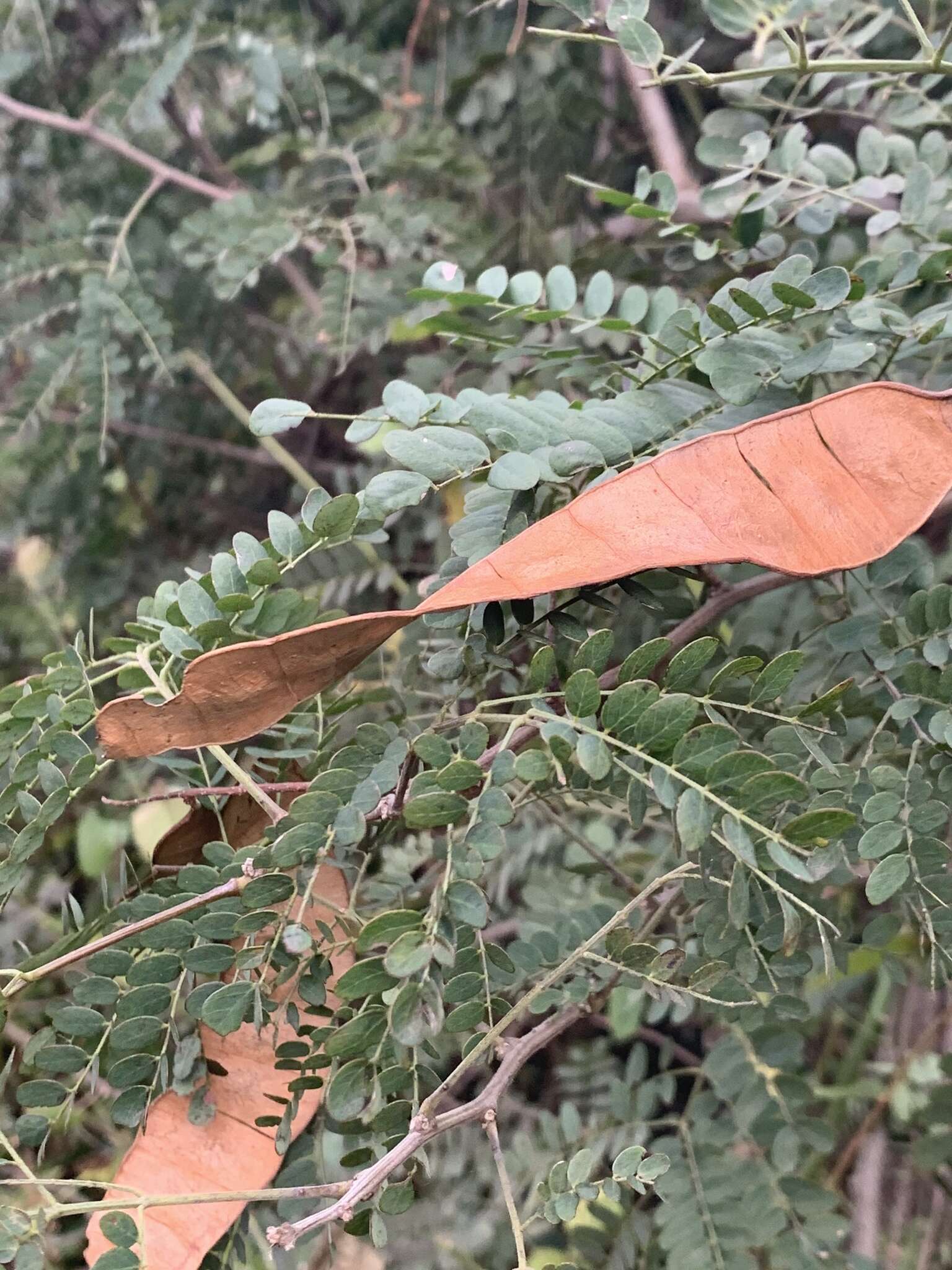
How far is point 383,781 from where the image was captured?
35cm

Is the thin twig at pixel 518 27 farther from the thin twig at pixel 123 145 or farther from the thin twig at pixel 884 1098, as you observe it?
the thin twig at pixel 884 1098

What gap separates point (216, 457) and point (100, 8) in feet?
1.64

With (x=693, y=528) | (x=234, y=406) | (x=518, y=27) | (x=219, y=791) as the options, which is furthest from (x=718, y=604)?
(x=234, y=406)

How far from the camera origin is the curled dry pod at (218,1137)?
0.37 metres

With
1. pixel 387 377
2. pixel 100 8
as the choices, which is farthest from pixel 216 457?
pixel 100 8

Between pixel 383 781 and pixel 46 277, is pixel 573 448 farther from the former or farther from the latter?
pixel 46 277

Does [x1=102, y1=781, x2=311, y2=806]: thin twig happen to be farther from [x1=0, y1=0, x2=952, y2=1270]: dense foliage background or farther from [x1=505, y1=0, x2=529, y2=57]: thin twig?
A: [x1=505, y1=0, x2=529, y2=57]: thin twig

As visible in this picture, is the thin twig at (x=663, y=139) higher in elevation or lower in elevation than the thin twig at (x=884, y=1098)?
higher

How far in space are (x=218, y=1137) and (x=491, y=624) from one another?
242 millimetres

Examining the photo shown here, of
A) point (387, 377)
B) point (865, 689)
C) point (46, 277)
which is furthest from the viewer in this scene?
point (387, 377)

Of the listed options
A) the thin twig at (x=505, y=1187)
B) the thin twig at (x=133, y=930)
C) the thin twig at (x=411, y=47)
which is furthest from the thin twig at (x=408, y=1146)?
the thin twig at (x=411, y=47)

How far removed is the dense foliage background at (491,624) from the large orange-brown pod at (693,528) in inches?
1.4

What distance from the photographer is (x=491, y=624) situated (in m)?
0.37

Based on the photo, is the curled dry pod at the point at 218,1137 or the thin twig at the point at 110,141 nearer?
the curled dry pod at the point at 218,1137
